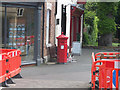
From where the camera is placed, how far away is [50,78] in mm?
10953

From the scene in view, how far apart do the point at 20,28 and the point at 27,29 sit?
464 millimetres

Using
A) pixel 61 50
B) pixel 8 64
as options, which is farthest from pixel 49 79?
pixel 61 50

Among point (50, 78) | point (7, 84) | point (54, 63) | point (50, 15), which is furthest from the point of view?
point (50, 15)

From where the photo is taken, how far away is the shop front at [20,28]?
13250mm

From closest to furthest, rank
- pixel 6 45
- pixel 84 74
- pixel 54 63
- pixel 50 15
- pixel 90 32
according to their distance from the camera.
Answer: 1. pixel 84 74
2. pixel 6 45
3. pixel 54 63
4. pixel 50 15
5. pixel 90 32

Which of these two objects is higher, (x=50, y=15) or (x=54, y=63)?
(x=50, y=15)

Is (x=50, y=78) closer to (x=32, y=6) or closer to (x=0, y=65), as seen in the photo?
(x=0, y=65)

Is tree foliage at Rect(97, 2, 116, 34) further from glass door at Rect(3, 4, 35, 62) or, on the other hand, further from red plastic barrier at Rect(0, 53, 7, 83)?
red plastic barrier at Rect(0, 53, 7, 83)

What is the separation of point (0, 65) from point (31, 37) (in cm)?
622

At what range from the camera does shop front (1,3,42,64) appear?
13.2m

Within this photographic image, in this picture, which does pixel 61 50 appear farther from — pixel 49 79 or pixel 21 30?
pixel 49 79

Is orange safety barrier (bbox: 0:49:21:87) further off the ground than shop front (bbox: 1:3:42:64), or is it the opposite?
shop front (bbox: 1:3:42:64)

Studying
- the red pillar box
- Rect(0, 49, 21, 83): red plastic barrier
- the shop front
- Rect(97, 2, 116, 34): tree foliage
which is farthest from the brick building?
Rect(97, 2, 116, 34): tree foliage

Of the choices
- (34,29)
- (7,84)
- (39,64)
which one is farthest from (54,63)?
(7,84)
